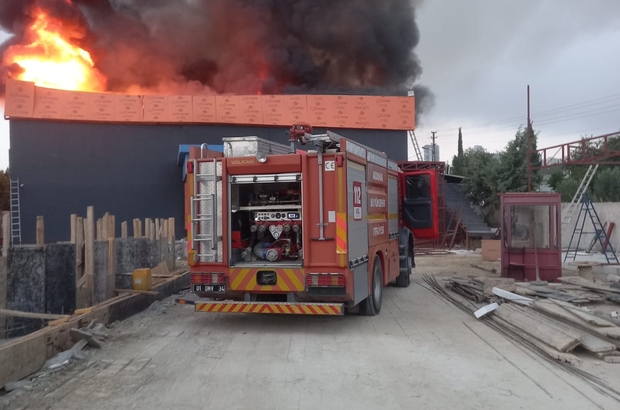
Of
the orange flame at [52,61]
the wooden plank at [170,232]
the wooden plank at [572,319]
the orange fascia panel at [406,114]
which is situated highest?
the orange flame at [52,61]

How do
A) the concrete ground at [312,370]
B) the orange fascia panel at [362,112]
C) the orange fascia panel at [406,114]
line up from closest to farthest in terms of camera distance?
the concrete ground at [312,370] < the orange fascia panel at [362,112] < the orange fascia panel at [406,114]

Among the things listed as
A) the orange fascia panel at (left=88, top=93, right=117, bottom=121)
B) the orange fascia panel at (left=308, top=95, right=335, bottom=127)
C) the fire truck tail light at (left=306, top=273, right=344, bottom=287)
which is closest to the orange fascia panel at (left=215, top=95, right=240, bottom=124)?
the orange fascia panel at (left=308, top=95, right=335, bottom=127)

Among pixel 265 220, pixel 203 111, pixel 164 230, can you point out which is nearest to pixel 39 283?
pixel 265 220

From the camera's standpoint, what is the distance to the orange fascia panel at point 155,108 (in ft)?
77.2

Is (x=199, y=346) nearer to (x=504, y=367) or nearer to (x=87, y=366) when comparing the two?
(x=87, y=366)

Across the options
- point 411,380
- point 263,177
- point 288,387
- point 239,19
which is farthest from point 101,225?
point 239,19

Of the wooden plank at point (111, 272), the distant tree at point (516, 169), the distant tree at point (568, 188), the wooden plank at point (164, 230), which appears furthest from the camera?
the distant tree at point (568, 188)

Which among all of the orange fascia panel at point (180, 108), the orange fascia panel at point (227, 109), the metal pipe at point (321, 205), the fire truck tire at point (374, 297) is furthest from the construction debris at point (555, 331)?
the orange fascia panel at point (180, 108)

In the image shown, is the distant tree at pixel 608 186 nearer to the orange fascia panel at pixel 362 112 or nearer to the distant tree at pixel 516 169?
the distant tree at pixel 516 169

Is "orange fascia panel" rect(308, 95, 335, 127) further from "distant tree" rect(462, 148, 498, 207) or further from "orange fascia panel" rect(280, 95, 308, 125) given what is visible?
"distant tree" rect(462, 148, 498, 207)

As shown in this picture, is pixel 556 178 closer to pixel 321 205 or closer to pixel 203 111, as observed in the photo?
pixel 203 111

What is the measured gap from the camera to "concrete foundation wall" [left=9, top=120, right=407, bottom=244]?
2277 cm

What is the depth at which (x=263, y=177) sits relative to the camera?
25.8 feet

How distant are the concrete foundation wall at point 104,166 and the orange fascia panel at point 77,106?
391mm
